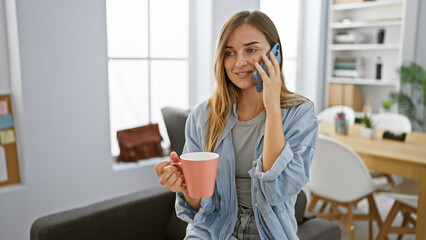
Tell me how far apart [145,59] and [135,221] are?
1.45 meters

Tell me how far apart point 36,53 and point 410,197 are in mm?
2347

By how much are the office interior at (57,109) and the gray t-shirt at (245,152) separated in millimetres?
1223

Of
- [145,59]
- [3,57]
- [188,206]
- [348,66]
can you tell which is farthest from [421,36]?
[3,57]

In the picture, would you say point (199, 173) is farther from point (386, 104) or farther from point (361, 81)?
point (361, 81)

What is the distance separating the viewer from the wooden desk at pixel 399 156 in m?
2.07

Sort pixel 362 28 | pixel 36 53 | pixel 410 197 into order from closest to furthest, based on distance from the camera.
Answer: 1. pixel 36 53
2. pixel 410 197
3. pixel 362 28

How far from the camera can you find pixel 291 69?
4.07m

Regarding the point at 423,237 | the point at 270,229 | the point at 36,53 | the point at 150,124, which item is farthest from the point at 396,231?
the point at 36,53

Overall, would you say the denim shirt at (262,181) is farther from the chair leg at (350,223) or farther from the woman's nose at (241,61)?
the chair leg at (350,223)

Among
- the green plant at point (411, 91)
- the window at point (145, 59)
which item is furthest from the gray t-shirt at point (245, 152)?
the green plant at point (411, 91)

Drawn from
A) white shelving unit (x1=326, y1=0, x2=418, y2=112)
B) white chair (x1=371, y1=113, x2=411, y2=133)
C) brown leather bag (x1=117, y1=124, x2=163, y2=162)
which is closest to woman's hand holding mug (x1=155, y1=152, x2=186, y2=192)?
brown leather bag (x1=117, y1=124, x2=163, y2=162)

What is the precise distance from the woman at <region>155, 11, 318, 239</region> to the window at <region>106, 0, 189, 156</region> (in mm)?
1323

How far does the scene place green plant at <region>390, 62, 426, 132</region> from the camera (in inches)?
136

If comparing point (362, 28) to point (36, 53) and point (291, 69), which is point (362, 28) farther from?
point (36, 53)
